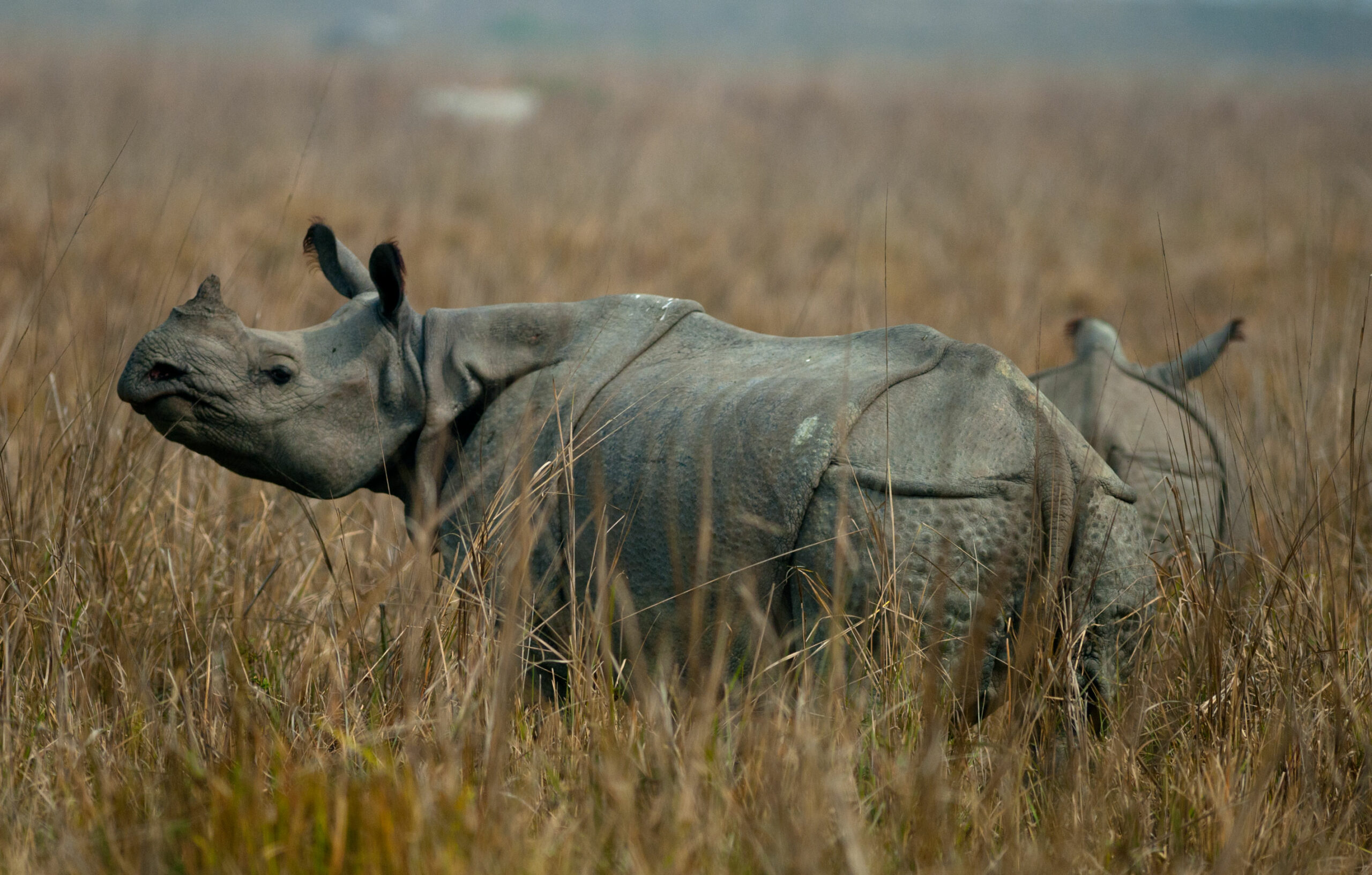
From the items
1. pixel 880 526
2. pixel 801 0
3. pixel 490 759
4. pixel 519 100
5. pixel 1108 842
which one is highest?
pixel 801 0

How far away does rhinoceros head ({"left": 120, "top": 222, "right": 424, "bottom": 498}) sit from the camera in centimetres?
276

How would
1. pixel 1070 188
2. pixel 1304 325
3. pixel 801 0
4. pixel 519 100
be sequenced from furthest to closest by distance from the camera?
1. pixel 801 0
2. pixel 519 100
3. pixel 1070 188
4. pixel 1304 325

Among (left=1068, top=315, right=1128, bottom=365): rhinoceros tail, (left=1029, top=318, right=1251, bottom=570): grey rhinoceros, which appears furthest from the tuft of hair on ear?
(left=1068, top=315, right=1128, bottom=365): rhinoceros tail

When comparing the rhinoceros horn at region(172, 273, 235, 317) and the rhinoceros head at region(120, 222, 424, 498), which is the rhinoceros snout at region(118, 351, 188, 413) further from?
the rhinoceros horn at region(172, 273, 235, 317)

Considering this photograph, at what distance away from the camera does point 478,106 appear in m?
20.0

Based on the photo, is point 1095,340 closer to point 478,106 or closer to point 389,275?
point 389,275

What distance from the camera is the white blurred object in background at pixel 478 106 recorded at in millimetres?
19172

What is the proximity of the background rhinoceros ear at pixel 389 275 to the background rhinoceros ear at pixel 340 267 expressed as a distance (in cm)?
24

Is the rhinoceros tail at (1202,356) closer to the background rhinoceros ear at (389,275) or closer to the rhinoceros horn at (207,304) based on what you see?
the background rhinoceros ear at (389,275)

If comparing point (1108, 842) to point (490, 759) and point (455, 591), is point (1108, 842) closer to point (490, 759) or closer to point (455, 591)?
point (490, 759)

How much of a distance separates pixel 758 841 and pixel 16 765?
144cm

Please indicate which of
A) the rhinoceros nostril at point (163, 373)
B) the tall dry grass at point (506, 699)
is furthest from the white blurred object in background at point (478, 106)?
the rhinoceros nostril at point (163, 373)

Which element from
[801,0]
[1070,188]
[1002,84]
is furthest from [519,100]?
[801,0]

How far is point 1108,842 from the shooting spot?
2.13m
